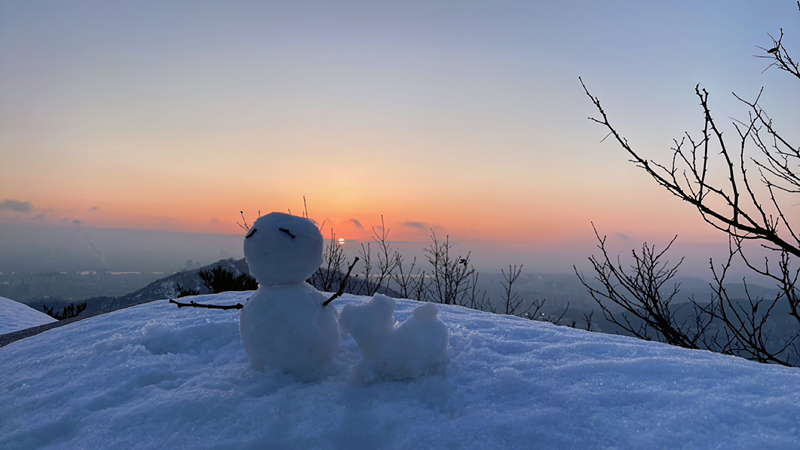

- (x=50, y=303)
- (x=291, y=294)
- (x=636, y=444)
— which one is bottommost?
(x=50, y=303)

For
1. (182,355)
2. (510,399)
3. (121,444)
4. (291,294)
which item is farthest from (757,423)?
(182,355)

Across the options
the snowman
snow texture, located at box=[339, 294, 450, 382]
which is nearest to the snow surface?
the snowman

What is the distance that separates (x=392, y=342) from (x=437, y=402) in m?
0.34

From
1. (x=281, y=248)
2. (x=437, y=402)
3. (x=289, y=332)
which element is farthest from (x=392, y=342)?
(x=281, y=248)

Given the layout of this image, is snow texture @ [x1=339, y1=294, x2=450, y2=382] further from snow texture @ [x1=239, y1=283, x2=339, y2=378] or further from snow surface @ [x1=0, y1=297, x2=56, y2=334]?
snow surface @ [x1=0, y1=297, x2=56, y2=334]

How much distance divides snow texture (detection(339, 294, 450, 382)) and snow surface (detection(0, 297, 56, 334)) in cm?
661

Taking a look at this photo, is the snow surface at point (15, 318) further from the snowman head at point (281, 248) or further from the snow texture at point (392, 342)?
the snow texture at point (392, 342)

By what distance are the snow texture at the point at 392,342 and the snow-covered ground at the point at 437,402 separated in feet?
0.21

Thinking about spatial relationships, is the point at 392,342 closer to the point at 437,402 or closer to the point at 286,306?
the point at 437,402

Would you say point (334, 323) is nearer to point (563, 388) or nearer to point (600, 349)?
point (563, 388)

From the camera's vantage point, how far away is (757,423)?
1.25 meters

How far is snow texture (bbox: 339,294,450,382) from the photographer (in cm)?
180

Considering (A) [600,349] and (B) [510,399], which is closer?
(B) [510,399]

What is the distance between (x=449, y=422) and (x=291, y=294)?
3.19 ft
